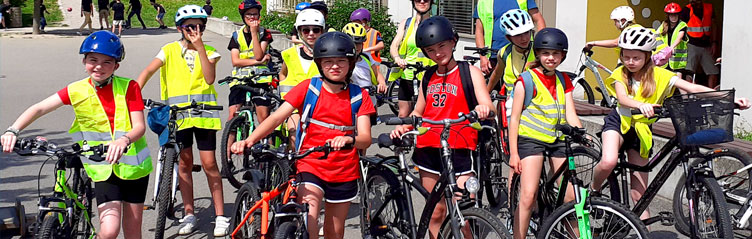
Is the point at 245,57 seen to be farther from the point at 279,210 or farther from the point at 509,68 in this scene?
the point at 279,210

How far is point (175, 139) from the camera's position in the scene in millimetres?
7164

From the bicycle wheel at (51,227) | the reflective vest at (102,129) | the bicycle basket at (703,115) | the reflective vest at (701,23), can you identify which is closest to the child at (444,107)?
the bicycle basket at (703,115)

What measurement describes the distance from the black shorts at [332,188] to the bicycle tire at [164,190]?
5.82 ft

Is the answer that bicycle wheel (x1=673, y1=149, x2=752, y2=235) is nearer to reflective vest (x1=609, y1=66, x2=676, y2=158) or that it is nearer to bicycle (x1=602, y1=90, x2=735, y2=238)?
reflective vest (x1=609, y1=66, x2=676, y2=158)

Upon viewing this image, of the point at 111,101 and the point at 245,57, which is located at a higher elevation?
the point at 245,57

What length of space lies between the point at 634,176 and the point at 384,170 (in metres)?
1.84

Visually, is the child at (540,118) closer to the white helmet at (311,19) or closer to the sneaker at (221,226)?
the white helmet at (311,19)

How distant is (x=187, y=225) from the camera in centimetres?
732

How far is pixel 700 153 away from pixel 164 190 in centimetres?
369

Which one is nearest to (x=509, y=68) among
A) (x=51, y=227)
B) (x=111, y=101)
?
(x=111, y=101)

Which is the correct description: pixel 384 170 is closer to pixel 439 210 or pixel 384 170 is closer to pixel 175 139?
pixel 439 210

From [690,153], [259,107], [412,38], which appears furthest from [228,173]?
[690,153]

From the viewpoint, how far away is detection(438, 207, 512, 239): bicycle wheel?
16.1 ft

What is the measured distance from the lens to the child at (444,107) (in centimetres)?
581
